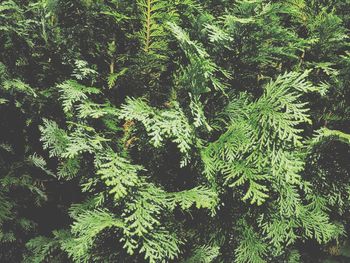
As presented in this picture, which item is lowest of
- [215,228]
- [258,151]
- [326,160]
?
[215,228]

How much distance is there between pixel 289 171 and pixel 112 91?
7.66ft

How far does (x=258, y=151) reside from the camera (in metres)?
3.16

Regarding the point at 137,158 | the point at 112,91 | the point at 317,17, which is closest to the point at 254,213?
the point at 137,158

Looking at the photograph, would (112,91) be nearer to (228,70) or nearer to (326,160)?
(228,70)

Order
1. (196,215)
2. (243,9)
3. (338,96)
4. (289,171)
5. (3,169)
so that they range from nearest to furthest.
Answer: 1. (289,171)
2. (243,9)
3. (3,169)
4. (196,215)
5. (338,96)

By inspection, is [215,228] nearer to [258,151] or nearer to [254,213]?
[254,213]

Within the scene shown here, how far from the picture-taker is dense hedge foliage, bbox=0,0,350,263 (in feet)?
10.4

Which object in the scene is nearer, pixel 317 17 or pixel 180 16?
pixel 180 16

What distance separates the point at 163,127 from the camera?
10.0ft

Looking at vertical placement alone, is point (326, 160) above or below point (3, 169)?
below

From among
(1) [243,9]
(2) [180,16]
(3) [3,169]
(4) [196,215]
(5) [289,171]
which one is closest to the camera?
(5) [289,171]

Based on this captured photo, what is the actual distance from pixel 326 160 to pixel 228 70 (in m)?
1.94

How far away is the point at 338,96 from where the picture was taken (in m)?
4.57

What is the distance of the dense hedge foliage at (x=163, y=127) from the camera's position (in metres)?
3.16
